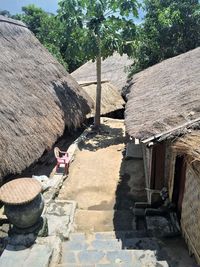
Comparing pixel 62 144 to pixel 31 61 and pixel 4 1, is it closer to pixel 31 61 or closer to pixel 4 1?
pixel 31 61

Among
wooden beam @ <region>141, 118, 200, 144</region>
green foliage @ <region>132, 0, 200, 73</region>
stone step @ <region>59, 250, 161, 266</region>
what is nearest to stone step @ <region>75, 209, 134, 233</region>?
→ stone step @ <region>59, 250, 161, 266</region>

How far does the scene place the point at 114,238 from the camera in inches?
274

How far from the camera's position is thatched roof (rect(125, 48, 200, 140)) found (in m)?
6.39

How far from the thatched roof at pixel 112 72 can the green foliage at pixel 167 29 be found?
291 cm

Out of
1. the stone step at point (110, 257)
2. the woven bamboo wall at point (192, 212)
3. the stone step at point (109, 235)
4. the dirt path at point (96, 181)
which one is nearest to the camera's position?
the woven bamboo wall at point (192, 212)

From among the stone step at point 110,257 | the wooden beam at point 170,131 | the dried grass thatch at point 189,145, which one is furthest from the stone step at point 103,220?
the dried grass thatch at point 189,145

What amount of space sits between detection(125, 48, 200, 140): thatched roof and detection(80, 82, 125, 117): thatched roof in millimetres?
4420

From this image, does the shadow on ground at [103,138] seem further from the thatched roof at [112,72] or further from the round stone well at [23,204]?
the round stone well at [23,204]

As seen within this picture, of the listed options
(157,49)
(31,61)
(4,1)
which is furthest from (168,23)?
(4,1)

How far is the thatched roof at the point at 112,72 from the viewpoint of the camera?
20891mm

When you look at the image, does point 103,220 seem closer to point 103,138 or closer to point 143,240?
point 143,240

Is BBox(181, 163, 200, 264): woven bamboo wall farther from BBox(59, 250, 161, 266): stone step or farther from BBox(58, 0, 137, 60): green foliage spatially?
BBox(58, 0, 137, 60): green foliage

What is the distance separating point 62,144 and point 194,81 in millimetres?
7288

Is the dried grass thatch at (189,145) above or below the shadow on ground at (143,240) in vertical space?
above
